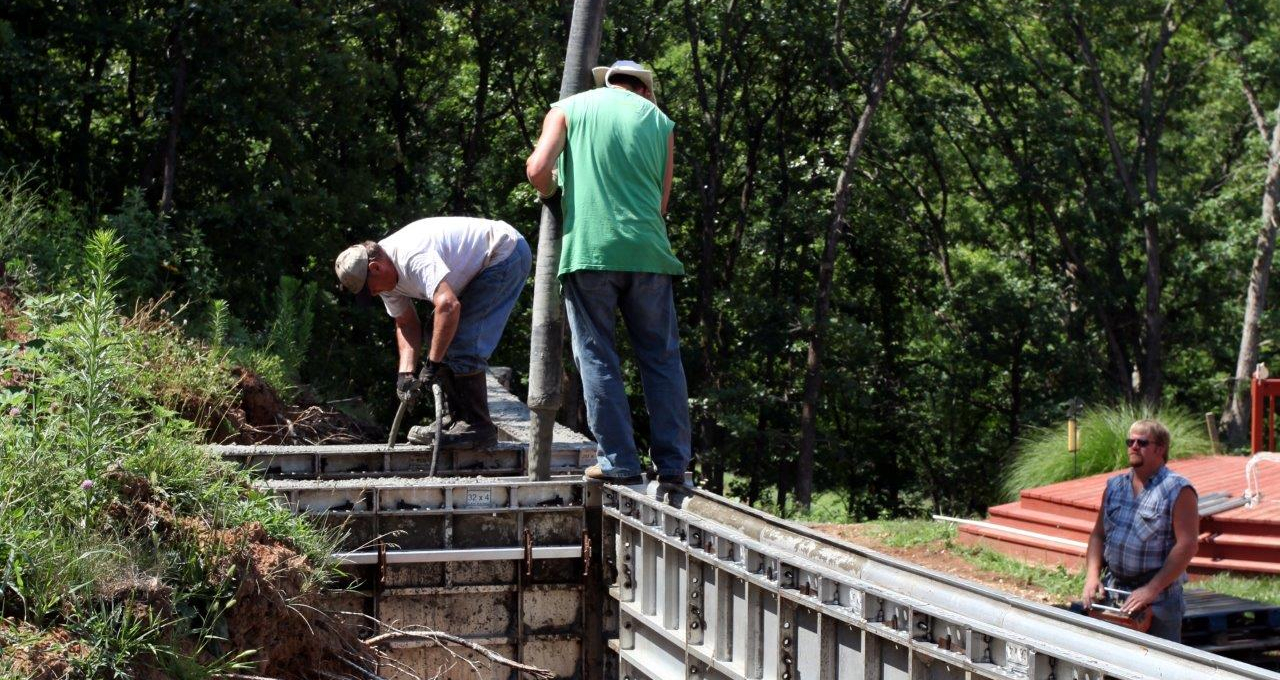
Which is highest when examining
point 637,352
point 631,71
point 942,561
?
point 631,71

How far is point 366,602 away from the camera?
6781mm

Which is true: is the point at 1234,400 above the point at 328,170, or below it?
below

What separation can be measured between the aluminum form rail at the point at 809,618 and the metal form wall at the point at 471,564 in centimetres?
24

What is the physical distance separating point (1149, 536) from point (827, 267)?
17.7 metres

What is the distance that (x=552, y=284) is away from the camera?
716 cm

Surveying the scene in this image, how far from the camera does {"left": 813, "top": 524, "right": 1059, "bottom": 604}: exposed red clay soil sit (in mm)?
9953

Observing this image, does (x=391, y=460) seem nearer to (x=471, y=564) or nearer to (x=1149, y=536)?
(x=471, y=564)

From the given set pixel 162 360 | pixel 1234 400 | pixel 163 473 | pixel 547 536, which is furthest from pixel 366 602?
pixel 1234 400

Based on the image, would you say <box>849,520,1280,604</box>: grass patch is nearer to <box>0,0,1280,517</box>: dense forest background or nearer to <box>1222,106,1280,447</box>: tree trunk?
<box>0,0,1280,517</box>: dense forest background

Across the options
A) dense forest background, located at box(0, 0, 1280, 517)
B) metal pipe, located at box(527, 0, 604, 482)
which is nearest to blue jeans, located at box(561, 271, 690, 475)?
metal pipe, located at box(527, 0, 604, 482)

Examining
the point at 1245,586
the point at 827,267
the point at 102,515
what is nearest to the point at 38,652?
the point at 102,515

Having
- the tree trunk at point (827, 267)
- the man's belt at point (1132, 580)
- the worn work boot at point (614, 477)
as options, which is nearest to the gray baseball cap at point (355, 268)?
the worn work boot at point (614, 477)

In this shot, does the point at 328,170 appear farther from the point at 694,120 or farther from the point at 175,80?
the point at 694,120

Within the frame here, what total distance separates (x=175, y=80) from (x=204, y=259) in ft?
14.8
